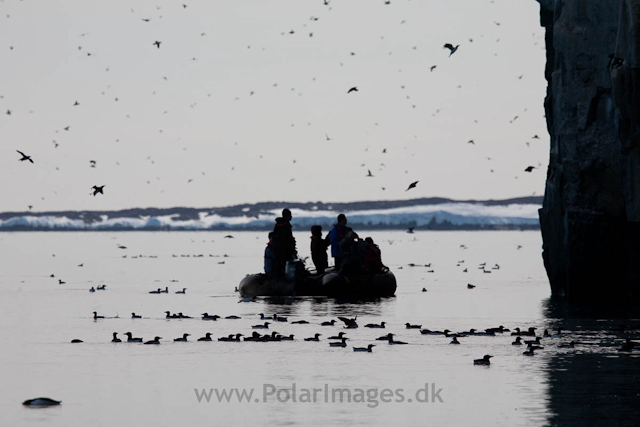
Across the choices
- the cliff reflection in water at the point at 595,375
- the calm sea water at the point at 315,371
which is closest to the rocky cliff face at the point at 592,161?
the calm sea water at the point at 315,371

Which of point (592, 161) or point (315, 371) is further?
point (592, 161)

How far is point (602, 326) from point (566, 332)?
1.76 meters

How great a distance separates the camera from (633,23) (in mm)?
31438

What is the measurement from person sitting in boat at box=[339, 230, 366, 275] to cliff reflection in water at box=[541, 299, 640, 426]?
27.6ft

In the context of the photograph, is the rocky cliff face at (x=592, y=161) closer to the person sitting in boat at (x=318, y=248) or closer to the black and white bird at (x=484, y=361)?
the person sitting in boat at (x=318, y=248)

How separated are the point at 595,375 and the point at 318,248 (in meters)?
19.8

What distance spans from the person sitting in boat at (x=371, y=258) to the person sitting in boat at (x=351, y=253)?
41 centimetres

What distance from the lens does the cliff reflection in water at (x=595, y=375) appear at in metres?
16.7

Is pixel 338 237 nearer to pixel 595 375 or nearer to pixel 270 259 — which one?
pixel 270 259

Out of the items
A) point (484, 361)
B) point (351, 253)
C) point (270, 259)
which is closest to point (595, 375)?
point (484, 361)

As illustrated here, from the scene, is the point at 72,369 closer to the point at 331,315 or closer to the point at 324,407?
the point at 324,407

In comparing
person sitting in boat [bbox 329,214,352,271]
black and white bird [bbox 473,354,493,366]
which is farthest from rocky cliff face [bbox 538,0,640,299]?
black and white bird [bbox 473,354,493,366]

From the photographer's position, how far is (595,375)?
20.5m

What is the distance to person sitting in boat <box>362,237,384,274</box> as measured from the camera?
39281mm
